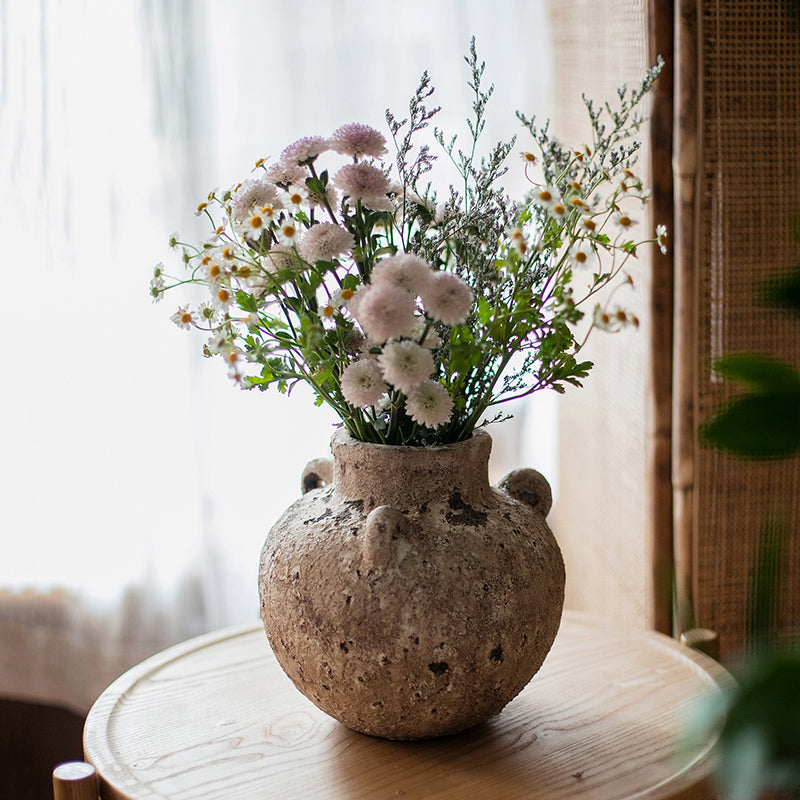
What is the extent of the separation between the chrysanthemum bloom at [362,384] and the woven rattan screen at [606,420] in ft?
2.40

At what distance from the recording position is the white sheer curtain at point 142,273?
1.60 meters

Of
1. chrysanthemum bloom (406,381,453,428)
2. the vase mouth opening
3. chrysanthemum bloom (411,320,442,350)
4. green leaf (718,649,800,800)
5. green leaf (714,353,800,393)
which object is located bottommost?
the vase mouth opening

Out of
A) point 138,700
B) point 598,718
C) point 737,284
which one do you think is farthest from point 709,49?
point 138,700

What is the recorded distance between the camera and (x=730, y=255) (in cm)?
130

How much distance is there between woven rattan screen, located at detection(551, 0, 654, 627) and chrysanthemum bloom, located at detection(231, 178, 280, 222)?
0.72 m

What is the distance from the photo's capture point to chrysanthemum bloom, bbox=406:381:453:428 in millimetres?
771

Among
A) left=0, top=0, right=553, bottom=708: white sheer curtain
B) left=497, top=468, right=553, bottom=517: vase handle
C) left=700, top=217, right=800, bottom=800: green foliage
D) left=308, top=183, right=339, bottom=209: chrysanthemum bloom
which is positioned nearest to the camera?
left=700, top=217, right=800, bottom=800: green foliage

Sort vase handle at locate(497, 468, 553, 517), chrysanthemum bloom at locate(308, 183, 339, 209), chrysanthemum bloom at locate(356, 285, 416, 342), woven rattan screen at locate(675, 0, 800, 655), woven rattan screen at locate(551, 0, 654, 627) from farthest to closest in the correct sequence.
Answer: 1. woven rattan screen at locate(551, 0, 654, 627)
2. woven rattan screen at locate(675, 0, 800, 655)
3. vase handle at locate(497, 468, 553, 517)
4. chrysanthemum bloom at locate(308, 183, 339, 209)
5. chrysanthemum bloom at locate(356, 285, 416, 342)

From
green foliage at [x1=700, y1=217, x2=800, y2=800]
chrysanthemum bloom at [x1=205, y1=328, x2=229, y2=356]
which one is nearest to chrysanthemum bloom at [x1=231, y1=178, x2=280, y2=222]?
chrysanthemum bloom at [x1=205, y1=328, x2=229, y2=356]

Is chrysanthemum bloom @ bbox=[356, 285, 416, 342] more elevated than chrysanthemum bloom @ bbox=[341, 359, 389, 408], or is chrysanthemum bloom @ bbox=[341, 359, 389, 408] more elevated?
chrysanthemum bloom @ bbox=[356, 285, 416, 342]

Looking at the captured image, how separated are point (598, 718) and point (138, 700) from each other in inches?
20.0

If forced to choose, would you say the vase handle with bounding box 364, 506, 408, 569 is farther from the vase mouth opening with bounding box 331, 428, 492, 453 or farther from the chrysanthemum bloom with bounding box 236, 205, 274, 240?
the chrysanthemum bloom with bounding box 236, 205, 274, 240

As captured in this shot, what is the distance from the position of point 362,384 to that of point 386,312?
8cm

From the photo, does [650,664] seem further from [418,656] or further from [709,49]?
[709,49]
